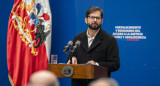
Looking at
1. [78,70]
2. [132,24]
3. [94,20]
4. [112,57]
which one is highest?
[132,24]

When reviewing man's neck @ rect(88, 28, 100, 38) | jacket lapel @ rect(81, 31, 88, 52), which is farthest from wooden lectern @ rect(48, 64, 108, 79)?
man's neck @ rect(88, 28, 100, 38)

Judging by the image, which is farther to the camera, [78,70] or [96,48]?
[96,48]

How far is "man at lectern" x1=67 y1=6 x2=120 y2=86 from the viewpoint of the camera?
279 centimetres

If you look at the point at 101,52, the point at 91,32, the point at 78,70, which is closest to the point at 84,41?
the point at 91,32

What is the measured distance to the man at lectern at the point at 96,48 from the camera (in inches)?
110

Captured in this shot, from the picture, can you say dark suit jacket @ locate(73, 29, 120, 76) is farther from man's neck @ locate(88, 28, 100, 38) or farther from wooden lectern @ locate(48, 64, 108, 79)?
wooden lectern @ locate(48, 64, 108, 79)

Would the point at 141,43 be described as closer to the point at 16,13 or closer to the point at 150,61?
the point at 150,61

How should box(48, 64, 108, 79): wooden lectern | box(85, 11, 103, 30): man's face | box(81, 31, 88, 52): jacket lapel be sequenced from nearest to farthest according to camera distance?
box(48, 64, 108, 79): wooden lectern, box(85, 11, 103, 30): man's face, box(81, 31, 88, 52): jacket lapel

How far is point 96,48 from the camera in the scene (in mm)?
2842

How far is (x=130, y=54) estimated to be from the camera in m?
4.77

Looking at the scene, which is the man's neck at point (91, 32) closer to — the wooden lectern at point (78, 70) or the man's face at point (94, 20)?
the man's face at point (94, 20)

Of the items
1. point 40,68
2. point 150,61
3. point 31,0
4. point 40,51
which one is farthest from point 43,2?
point 150,61

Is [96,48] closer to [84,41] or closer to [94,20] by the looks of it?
[84,41]

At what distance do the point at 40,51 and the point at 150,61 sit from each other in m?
1.97
